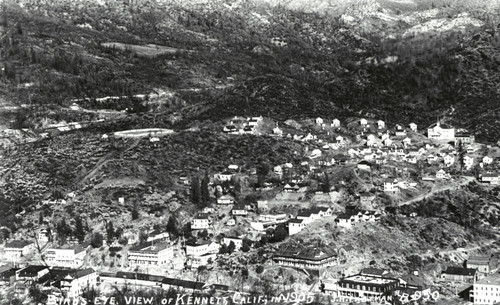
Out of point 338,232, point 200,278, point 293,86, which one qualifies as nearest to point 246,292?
point 200,278

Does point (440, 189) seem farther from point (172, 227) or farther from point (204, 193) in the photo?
point (172, 227)

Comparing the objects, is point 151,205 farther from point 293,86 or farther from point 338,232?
point 293,86

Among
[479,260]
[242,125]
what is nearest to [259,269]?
[479,260]

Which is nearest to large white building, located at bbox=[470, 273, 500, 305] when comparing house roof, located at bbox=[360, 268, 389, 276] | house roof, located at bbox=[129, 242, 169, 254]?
house roof, located at bbox=[360, 268, 389, 276]

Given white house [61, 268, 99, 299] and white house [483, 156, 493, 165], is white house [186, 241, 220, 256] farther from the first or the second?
white house [483, 156, 493, 165]

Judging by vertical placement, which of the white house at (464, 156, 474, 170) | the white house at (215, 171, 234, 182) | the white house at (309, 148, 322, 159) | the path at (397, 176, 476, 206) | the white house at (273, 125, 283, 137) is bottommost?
the white house at (273, 125, 283, 137)
